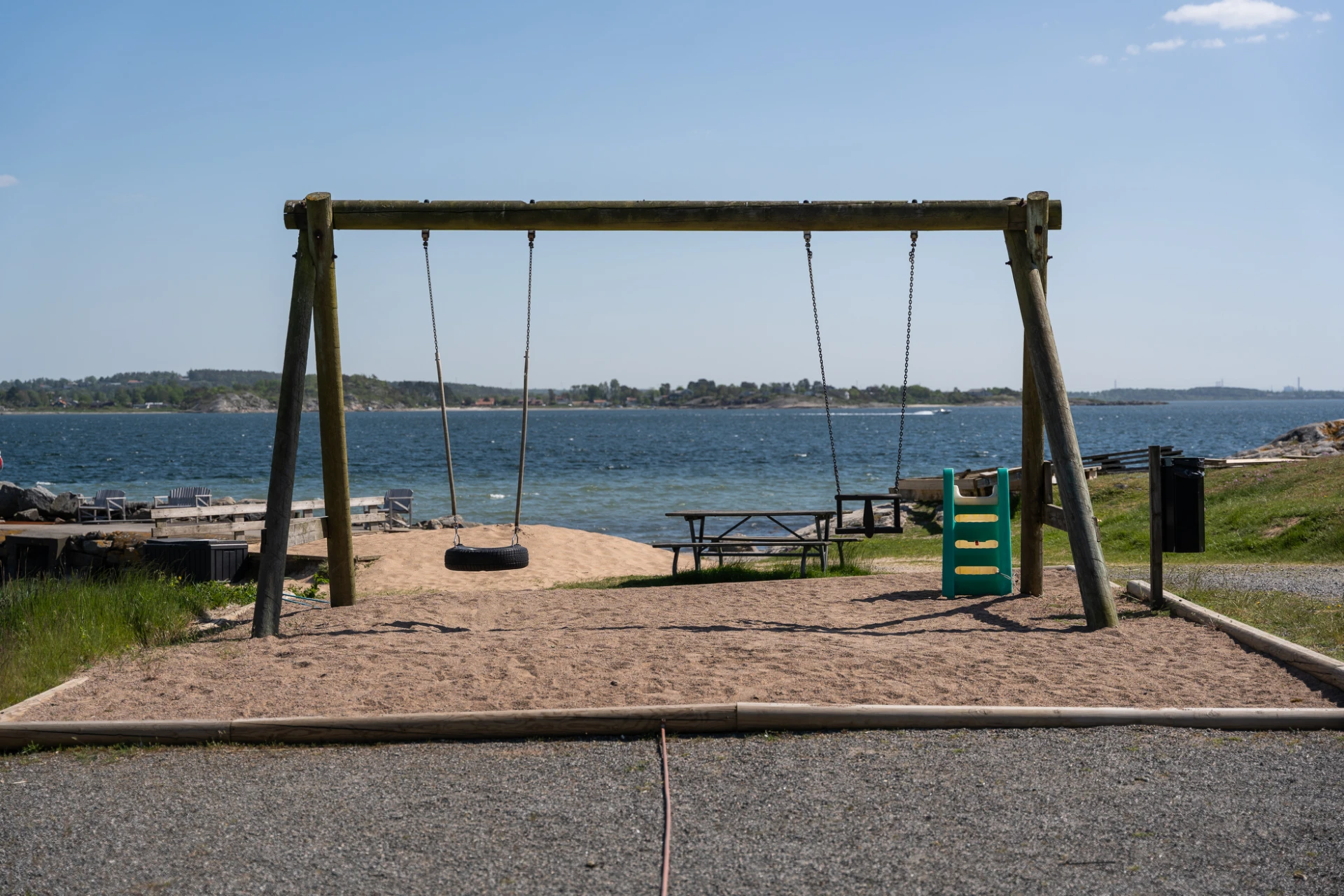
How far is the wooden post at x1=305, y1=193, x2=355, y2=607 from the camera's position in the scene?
8.43m

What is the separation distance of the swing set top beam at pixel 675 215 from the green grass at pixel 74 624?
3.23 meters

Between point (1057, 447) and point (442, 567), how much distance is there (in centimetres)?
917

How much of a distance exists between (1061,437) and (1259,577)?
12.8ft

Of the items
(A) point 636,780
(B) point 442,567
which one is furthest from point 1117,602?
(B) point 442,567

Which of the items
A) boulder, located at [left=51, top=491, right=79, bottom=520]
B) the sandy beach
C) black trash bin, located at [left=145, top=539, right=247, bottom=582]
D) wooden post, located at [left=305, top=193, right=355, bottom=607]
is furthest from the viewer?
boulder, located at [left=51, top=491, right=79, bottom=520]

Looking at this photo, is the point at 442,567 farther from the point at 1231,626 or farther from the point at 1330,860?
the point at 1330,860

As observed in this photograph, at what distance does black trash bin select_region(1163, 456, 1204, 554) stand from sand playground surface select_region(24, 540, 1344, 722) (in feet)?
2.01

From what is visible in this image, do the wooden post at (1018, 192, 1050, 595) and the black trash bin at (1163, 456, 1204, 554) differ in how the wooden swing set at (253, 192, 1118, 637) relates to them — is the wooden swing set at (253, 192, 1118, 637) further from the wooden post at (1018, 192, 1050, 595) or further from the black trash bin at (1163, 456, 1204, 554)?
the black trash bin at (1163, 456, 1204, 554)

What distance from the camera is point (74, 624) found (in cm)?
732

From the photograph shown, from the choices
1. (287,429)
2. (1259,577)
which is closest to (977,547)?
(1259,577)

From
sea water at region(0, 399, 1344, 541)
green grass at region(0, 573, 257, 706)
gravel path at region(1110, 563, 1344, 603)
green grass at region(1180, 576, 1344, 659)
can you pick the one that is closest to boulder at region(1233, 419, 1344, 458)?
sea water at region(0, 399, 1344, 541)

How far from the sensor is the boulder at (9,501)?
22.8 metres

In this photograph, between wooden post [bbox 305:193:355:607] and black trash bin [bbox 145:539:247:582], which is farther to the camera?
black trash bin [bbox 145:539:247:582]

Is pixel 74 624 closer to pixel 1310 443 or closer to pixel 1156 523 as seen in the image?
pixel 1156 523
